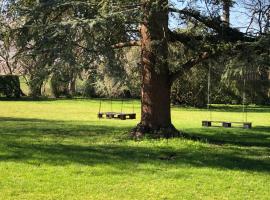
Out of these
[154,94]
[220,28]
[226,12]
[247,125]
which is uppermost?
[226,12]

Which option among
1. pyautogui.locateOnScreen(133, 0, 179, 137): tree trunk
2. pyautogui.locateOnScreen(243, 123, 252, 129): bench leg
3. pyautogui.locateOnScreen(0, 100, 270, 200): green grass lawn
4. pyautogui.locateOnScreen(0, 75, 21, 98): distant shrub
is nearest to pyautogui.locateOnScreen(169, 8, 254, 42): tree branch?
pyautogui.locateOnScreen(133, 0, 179, 137): tree trunk

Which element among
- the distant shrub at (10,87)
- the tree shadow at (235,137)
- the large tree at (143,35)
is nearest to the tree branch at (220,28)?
the large tree at (143,35)

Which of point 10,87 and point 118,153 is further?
point 10,87

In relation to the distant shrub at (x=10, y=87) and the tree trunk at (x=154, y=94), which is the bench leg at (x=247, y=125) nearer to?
the tree trunk at (x=154, y=94)

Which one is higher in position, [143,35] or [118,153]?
[143,35]

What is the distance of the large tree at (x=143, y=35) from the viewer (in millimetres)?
10312

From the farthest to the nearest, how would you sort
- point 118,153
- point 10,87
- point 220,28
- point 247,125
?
point 10,87 < point 247,125 < point 220,28 < point 118,153

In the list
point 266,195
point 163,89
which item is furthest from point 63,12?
point 266,195

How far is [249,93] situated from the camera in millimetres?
45938

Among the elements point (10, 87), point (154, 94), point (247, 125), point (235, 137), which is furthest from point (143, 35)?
point (10, 87)

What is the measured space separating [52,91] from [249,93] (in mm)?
18140

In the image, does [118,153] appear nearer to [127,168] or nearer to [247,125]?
[127,168]

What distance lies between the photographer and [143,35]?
46.1 ft

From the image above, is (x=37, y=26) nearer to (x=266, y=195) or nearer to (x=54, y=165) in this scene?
(x=54, y=165)
